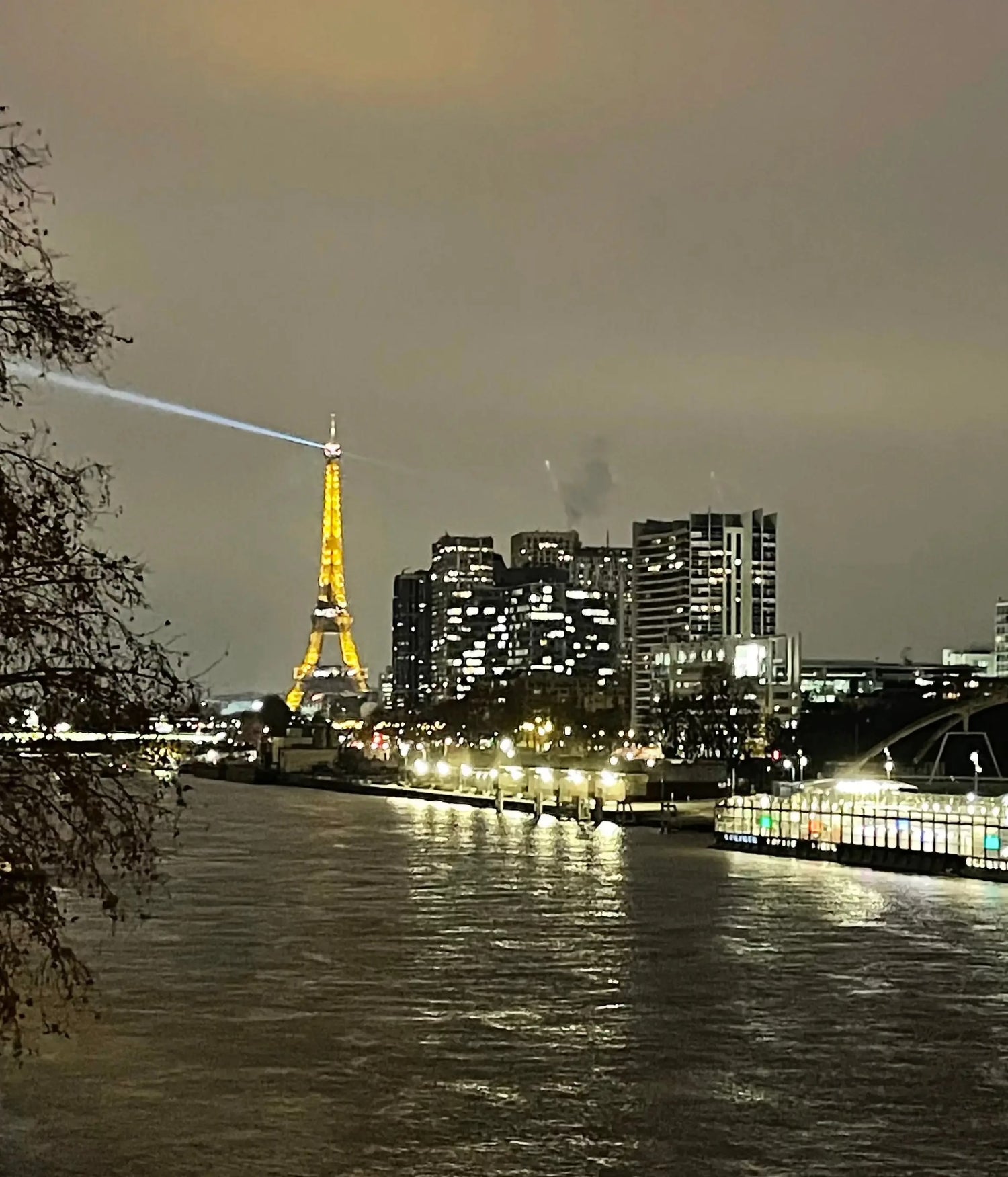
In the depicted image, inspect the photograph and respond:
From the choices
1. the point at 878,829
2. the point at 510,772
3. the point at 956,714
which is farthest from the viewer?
the point at 956,714

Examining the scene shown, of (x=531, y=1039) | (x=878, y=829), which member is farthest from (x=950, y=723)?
(x=531, y=1039)

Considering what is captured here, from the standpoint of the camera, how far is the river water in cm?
1842

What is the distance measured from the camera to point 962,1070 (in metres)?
22.7

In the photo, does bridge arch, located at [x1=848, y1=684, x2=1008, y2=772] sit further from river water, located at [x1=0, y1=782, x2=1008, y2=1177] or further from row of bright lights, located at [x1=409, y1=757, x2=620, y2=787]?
river water, located at [x1=0, y1=782, x2=1008, y2=1177]

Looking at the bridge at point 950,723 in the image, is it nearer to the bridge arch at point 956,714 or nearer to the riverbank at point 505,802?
the bridge arch at point 956,714

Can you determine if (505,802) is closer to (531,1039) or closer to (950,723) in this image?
(950,723)

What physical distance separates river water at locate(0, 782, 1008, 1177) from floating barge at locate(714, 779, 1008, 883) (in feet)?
19.8

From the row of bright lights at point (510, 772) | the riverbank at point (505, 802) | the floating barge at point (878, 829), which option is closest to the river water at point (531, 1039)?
the floating barge at point (878, 829)

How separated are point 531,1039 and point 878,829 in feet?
112

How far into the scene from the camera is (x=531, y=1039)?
24.5m

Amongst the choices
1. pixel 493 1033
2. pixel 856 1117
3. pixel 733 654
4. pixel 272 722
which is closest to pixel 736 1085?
pixel 856 1117

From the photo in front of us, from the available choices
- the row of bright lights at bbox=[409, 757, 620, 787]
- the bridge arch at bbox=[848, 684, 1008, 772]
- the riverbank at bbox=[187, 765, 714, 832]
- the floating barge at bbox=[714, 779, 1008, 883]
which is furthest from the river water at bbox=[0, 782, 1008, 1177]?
the bridge arch at bbox=[848, 684, 1008, 772]

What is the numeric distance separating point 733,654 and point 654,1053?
169280 millimetres

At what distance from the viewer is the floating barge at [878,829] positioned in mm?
52375
